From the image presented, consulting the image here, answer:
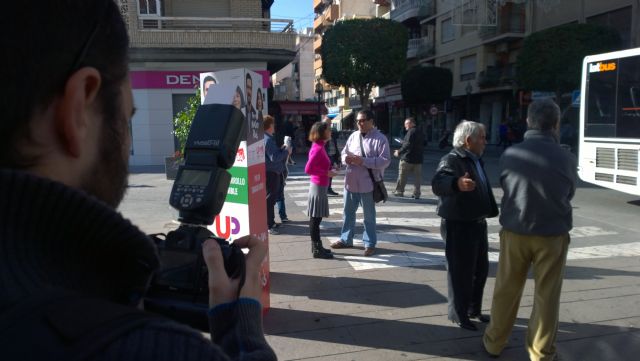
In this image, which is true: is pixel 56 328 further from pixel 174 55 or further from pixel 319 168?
pixel 174 55

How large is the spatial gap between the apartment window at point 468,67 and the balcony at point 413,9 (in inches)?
222

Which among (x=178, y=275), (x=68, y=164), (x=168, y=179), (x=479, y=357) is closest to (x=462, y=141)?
(x=479, y=357)

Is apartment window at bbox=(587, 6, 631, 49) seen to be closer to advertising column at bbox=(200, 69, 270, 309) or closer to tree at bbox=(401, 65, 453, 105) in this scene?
tree at bbox=(401, 65, 453, 105)

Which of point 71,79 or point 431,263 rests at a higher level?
point 71,79

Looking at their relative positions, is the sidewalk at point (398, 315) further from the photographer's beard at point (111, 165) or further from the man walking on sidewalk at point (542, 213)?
the photographer's beard at point (111, 165)

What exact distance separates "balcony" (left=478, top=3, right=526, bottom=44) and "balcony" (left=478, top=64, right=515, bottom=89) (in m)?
1.88

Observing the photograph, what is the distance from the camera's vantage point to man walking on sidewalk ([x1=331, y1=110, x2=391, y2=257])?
6.13 metres

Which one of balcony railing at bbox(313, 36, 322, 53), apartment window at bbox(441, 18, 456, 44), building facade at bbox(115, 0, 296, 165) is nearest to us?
building facade at bbox(115, 0, 296, 165)

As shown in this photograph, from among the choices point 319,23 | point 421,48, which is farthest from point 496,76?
point 319,23

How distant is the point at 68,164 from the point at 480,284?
4098 millimetres

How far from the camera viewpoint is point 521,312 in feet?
14.9

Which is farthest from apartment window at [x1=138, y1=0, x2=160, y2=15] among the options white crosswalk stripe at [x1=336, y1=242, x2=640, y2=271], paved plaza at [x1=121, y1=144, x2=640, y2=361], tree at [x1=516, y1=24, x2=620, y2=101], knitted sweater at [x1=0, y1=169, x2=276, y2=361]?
knitted sweater at [x1=0, y1=169, x2=276, y2=361]

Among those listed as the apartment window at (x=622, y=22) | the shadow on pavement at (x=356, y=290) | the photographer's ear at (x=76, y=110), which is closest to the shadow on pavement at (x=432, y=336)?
the shadow on pavement at (x=356, y=290)

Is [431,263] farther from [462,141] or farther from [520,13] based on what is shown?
[520,13]
